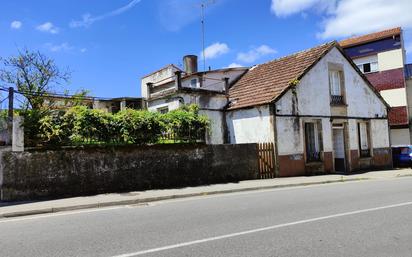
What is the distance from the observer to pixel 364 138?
24.6 metres

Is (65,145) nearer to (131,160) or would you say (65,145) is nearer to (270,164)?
(131,160)

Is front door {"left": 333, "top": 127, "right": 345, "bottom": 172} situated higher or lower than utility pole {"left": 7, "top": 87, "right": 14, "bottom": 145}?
lower

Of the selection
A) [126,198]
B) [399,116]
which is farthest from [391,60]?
[126,198]

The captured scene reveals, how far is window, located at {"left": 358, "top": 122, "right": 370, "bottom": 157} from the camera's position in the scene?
24.3m

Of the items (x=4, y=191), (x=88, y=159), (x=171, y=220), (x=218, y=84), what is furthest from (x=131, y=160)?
(x=218, y=84)

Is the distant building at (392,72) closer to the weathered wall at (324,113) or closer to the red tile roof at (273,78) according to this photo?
Answer: the weathered wall at (324,113)

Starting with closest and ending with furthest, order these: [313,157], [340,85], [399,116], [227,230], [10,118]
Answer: [227,230] → [10,118] → [313,157] → [340,85] → [399,116]

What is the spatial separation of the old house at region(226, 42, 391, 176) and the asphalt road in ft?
28.9

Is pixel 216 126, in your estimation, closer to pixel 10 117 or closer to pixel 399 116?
pixel 10 117

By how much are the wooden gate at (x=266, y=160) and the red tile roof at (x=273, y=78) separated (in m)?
2.32

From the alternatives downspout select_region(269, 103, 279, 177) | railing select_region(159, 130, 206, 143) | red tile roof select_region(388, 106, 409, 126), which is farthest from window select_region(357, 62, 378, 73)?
railing select_region(159, 130, 206, 143)

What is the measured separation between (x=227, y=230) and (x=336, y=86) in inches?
Answer: 709

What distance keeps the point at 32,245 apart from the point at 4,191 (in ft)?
21.4

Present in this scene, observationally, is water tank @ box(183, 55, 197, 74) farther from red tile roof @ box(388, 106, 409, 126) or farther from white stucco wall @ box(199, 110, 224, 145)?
red tile roof @ box(388, 106, 409, 126)
